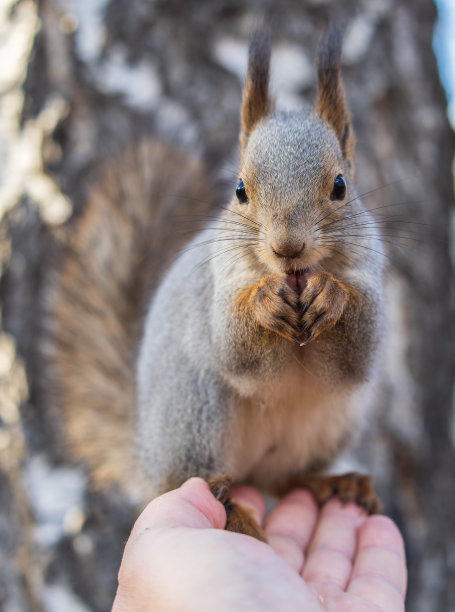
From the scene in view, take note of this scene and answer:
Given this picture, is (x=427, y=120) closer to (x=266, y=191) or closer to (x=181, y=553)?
(x=266, y=191)

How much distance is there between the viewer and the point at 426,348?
1.71m

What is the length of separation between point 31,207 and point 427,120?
4.05 ft

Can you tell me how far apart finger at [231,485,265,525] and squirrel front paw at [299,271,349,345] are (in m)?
0.47

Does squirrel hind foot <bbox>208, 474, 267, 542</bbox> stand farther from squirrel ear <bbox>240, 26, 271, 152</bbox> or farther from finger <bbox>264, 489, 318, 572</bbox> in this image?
squirrel ear <bbox>240, 26, 271, 152</bbox>

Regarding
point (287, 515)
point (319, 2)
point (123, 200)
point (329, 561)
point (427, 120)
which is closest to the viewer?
point (329, 561)

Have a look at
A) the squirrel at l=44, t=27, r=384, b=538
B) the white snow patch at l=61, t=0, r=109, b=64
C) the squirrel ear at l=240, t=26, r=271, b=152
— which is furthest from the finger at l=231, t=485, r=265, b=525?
the white snow patch at l=61, t=0, r=109, b=64

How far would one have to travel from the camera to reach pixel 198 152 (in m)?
1.50

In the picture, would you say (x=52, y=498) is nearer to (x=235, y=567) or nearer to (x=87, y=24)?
(x=235, y=567)

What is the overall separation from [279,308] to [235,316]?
122mm

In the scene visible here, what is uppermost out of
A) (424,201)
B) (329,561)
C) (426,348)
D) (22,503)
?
(424,201)

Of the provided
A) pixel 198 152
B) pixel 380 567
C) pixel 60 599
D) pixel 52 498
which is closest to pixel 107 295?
pixel 198 152

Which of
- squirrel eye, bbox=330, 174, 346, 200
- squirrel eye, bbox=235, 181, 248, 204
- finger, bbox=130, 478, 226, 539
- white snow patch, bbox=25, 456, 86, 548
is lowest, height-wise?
white snow patch, bbox=25, 456, 86, 548

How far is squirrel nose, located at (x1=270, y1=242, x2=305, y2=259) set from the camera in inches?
34.5

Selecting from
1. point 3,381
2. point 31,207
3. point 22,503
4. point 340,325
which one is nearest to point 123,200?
point 31,207
